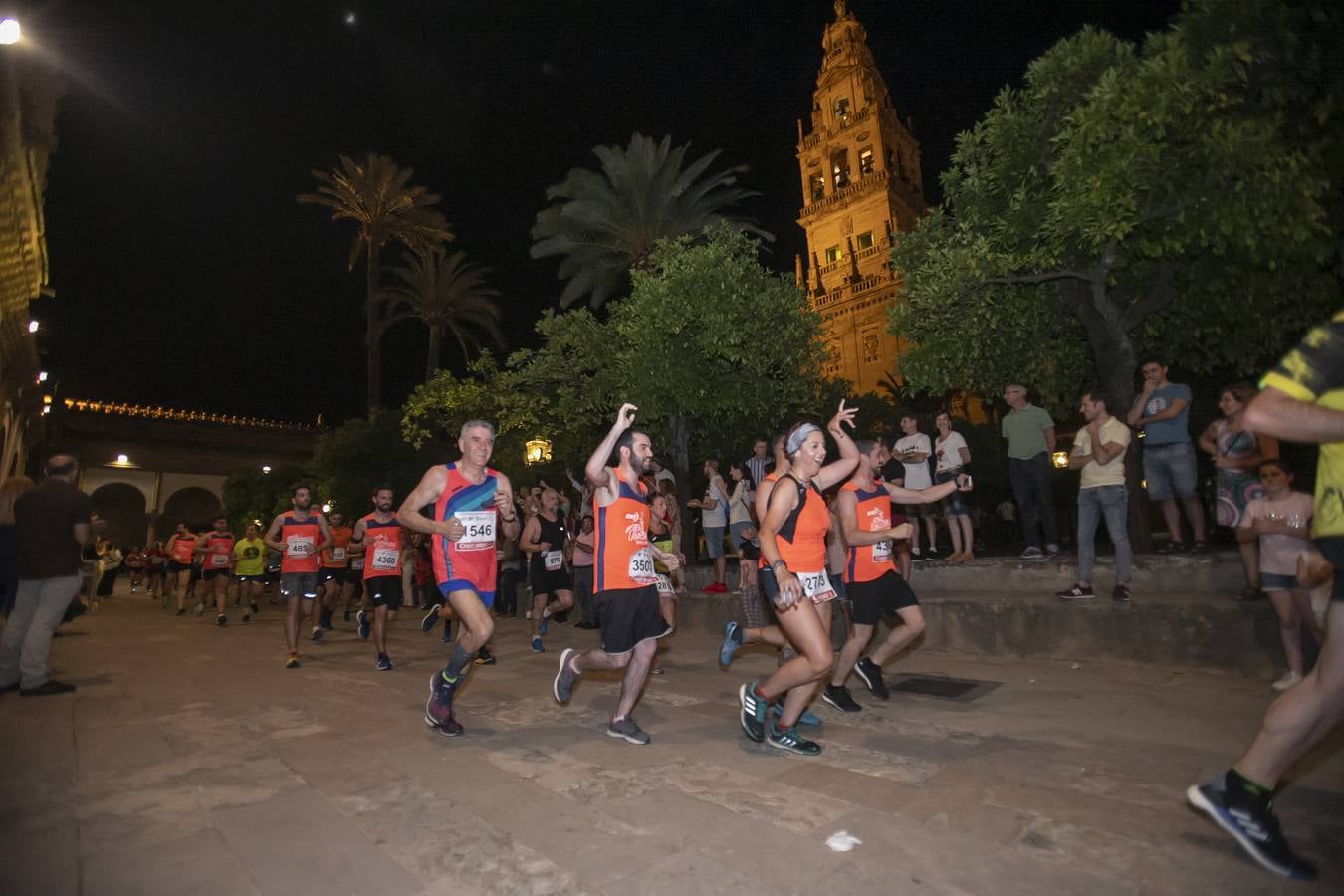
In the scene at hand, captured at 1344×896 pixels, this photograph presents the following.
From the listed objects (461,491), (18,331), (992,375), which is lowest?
(461,491)

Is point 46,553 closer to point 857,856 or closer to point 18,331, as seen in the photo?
point 857,856

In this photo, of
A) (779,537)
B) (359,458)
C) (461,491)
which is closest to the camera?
(779,537)

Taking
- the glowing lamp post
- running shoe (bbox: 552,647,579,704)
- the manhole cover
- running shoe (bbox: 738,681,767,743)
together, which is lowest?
the manhole cover

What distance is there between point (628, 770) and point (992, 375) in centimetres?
968

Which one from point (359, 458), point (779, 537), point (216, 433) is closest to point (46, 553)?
point (779, 537)

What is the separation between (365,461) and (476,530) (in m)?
27.9

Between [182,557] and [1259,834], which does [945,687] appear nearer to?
→ [1259,834]

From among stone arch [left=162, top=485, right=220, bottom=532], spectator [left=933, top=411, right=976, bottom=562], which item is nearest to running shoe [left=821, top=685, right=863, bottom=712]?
spectator [left=933, top=411, right=976, bottom=562]

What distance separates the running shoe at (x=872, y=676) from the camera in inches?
252

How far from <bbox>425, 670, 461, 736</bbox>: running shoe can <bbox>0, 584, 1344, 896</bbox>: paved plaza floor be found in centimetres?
17

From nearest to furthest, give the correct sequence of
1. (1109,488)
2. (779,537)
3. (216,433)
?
(779,537)
(1109,488)
(216,433)

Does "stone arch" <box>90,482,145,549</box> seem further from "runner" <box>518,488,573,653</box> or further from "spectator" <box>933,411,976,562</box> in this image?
"spectator" <box>933,411,976,562</box>

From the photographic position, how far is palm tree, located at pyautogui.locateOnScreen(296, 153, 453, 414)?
33.7 m

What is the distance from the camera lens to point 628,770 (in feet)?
14.7
